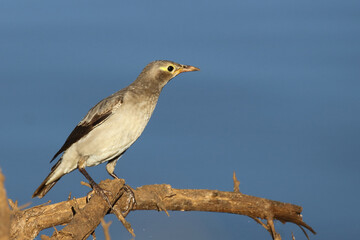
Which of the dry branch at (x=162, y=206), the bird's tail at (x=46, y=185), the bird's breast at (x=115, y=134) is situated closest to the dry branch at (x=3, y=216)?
the dry branch at (x=162, y=206)

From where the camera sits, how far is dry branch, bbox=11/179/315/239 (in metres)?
9.91

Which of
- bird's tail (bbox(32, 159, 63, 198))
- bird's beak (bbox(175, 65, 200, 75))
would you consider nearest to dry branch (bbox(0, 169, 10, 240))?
bird's tail (bbox(32, 159, 63, 198))

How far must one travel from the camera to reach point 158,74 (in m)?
11.2

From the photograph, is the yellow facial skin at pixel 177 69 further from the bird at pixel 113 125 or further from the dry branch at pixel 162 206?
the dry branch at pixel 162 206

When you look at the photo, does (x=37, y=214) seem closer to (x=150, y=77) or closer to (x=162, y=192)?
(x=162, y=192)

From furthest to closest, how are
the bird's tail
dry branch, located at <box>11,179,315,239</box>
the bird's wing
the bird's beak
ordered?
the bird's beak
the bird's tail
the bird's wing
dry branch, located at <box>11,179,315,239</box>

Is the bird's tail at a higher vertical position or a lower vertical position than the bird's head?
lower

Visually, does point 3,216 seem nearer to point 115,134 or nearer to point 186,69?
point 115,134

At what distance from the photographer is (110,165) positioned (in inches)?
454

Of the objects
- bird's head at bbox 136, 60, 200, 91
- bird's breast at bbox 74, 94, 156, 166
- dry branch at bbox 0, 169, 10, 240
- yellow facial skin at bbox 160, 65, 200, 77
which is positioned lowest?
dry branch at bbox 0, 169, 10, 240

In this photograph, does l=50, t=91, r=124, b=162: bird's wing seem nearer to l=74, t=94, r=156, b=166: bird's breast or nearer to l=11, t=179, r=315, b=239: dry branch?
l=74, t=94, r=156, b=166: bird's breast

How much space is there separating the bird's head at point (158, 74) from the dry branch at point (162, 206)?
211 cm

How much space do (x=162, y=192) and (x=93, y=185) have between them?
1.26 meters

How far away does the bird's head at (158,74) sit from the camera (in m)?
11.1
